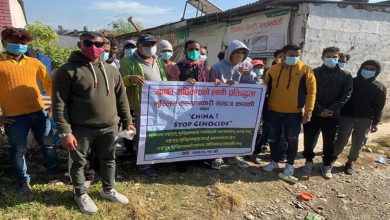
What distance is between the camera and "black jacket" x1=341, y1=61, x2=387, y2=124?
5.02 m

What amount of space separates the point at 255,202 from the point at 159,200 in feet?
3.92

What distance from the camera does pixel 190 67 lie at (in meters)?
4.49

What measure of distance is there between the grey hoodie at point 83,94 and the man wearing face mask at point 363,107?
3.59m

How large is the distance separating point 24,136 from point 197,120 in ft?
6.79

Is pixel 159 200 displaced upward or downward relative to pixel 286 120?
downward

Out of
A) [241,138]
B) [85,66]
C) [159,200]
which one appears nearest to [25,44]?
[85,66]

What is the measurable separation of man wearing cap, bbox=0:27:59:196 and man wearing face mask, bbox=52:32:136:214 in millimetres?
618

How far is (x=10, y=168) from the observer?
4293 mm

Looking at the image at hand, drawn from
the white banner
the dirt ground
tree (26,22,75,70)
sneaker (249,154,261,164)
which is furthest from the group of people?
tree (26,22,75,70)

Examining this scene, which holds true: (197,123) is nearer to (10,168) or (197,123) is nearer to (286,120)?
(286,120)

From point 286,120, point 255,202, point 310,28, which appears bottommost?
point 255,202

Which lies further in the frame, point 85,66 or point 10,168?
point 10,168

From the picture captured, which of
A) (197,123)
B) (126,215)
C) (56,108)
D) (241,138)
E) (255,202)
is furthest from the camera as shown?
(241,138)

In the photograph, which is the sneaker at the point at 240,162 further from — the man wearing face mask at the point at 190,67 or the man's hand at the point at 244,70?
the man wearing face mask at the point at 190,67
